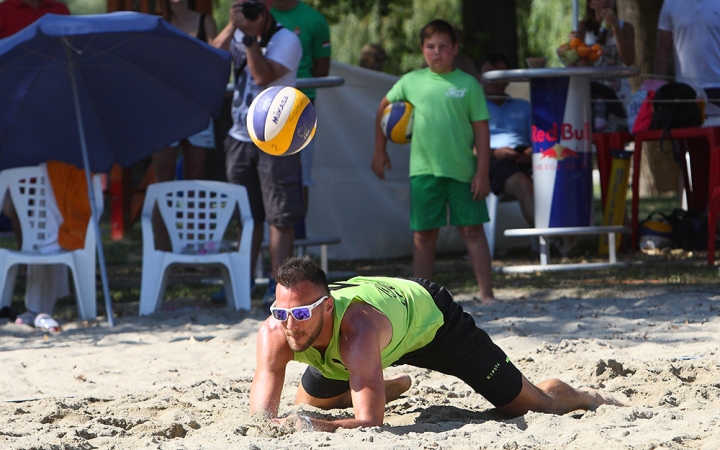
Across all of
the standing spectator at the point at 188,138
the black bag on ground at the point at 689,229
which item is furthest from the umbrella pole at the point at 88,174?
the black bag on ground at the point at 689,229

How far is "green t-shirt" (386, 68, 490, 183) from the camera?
656cm

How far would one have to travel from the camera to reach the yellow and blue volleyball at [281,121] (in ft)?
16.5

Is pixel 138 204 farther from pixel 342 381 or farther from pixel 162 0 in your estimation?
pixel 342 381

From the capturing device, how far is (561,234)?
25.4 ft

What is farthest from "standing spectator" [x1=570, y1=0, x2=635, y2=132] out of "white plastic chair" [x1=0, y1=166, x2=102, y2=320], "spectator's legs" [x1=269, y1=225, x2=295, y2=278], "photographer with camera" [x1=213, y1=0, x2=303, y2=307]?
"white plastic chair" [x1=0, y1=166, x2=102, y2=320]

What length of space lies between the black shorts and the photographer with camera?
8.25 feet

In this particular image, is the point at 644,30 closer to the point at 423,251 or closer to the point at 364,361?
the point at 423,251

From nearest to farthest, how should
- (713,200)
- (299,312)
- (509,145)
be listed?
(299,312) → (713,200) → (509,145)

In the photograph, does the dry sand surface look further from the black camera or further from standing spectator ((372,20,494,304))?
the black camera

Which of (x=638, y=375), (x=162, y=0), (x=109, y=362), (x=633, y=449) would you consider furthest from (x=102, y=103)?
(x=633, y=449)

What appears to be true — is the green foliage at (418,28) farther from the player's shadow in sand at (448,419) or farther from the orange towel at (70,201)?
the player's shadow in sand at (448,419)

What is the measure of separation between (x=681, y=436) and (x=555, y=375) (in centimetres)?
135

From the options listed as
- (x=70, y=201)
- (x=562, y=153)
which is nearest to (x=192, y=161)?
(x=70, y=201)

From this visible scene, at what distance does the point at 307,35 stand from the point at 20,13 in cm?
218
